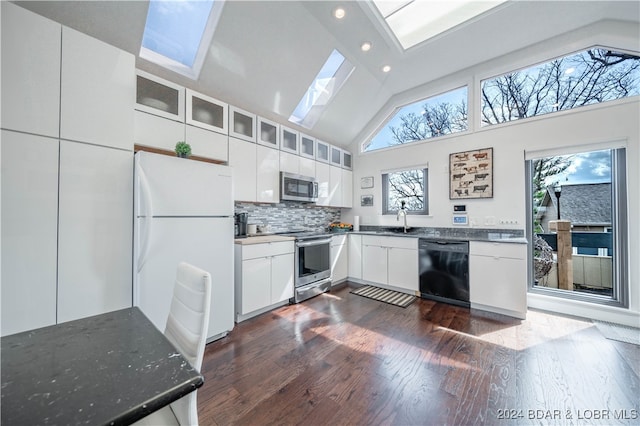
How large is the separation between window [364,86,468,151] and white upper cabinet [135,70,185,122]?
332 centimetres

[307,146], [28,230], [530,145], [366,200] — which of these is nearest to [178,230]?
[28,230]

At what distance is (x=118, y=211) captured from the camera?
1914 millimetres

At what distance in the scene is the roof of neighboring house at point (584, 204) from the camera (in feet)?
9.20

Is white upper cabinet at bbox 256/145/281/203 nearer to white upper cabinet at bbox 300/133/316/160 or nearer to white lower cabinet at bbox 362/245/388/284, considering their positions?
white upper cabinet at bbox 300/133/316/160

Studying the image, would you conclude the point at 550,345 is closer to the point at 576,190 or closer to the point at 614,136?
the point at 576,190

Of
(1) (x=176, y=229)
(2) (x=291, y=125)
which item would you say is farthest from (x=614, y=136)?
(1) (x=176, y=229)

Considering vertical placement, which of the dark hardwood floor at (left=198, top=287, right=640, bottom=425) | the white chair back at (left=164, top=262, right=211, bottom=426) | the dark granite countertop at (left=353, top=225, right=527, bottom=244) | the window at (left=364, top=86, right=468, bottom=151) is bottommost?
the dark hardwood floor at (left=198, top=287, right=640, bottom=425)

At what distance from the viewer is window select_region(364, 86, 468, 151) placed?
3.75 meters

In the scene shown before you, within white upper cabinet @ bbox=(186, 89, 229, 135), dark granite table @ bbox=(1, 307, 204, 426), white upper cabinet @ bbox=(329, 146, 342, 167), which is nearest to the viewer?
dark granite table @ bbox=(1, 307, 204, 426)

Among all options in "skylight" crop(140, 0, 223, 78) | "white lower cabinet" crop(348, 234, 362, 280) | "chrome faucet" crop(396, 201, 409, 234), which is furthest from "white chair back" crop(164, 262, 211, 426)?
"chrome faucet" crop(396, 201, 409, 234)

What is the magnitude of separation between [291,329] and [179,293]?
65.8 inches

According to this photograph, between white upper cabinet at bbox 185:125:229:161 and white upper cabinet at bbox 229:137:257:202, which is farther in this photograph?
white upper cabinet at bbox 229:137:257:202

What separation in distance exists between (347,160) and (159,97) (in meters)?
3.26

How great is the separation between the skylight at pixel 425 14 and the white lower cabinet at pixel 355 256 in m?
2.91
